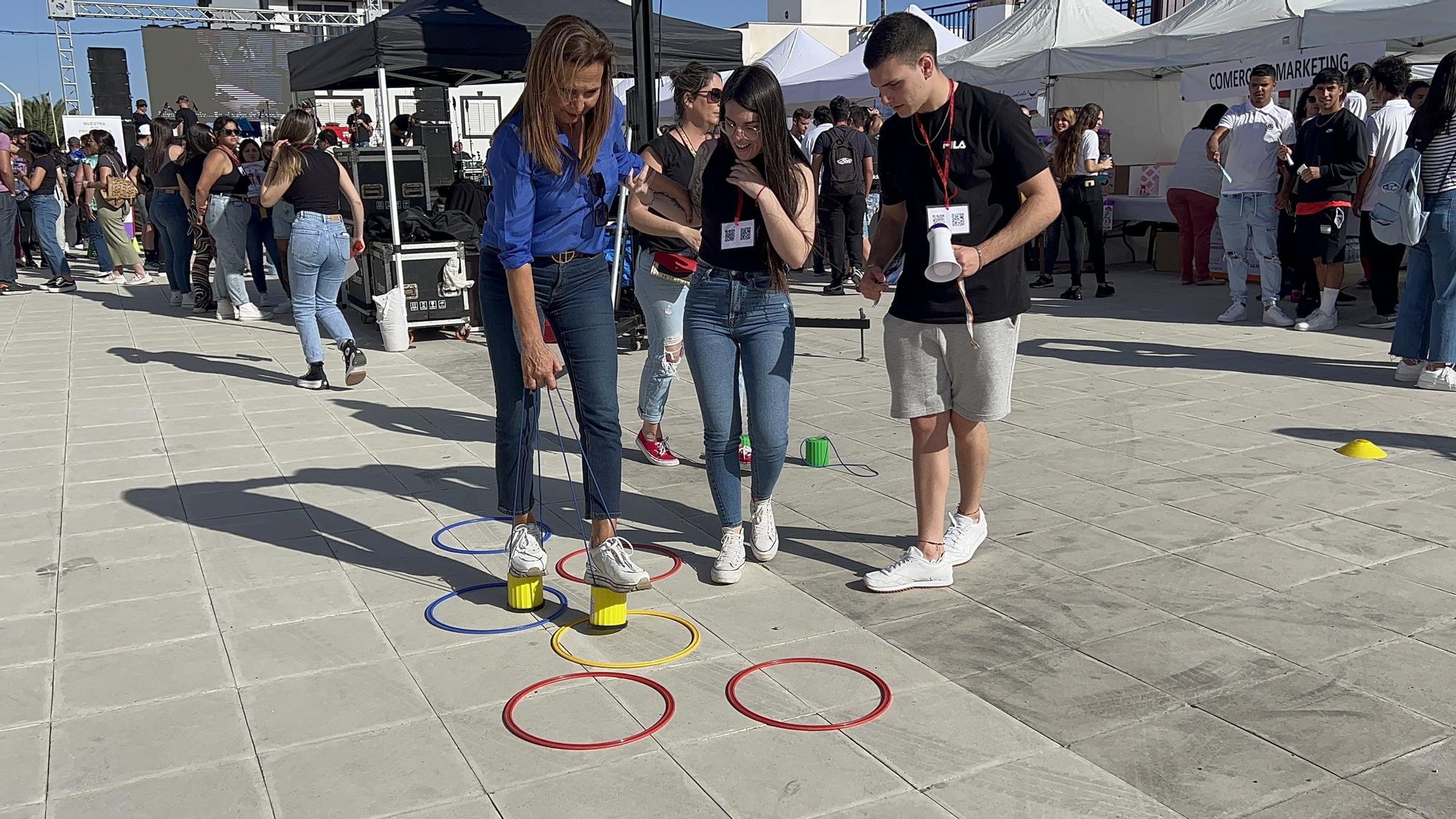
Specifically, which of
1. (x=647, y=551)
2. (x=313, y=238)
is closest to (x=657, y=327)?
(x=647, y=551)

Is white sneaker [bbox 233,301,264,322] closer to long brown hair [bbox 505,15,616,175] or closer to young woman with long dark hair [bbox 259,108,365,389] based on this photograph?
young woman with long dark hair [bbox 259,108,365,389]

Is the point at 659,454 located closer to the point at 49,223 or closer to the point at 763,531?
the point at 763,531

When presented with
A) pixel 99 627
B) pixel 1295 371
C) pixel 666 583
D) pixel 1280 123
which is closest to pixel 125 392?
pixel 99 627

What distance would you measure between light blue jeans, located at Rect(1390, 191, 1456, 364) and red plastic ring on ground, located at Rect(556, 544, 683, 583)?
16.2 feet

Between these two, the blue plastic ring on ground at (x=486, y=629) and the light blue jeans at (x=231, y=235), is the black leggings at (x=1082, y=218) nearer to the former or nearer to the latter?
the light blue jeans at (x=231, y=235)

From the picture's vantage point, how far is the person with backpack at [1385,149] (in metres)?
8.48

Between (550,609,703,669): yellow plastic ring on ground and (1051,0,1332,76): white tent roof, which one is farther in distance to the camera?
(1051,0,1332,76): white tent roof

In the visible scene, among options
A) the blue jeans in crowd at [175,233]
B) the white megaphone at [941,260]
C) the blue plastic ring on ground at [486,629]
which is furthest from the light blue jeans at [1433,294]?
the blue jeans in crowd at [175,233]

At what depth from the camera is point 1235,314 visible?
969 cm

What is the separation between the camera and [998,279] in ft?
12.4

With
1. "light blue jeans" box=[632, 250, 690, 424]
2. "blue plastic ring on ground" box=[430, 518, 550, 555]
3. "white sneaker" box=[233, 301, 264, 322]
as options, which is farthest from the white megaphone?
"white sneaker" box=[233, 301, 264, 322]

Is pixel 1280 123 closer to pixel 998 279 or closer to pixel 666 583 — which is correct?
pixel 998 279

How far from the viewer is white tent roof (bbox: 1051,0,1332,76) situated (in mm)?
11352

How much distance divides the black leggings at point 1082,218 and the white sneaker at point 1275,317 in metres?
2.23
